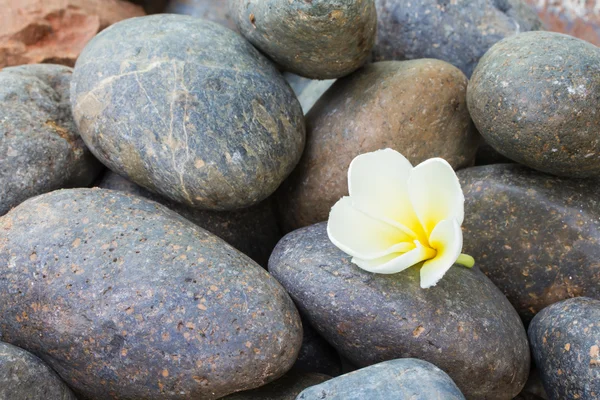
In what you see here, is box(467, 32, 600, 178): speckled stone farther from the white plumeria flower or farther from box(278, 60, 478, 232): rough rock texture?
the white plumeria flower

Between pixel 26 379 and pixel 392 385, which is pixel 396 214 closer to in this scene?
pixel 392 385

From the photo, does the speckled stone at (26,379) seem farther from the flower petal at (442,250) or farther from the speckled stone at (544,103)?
the speckled stone at (544,103)

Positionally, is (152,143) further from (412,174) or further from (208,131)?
(412,174)

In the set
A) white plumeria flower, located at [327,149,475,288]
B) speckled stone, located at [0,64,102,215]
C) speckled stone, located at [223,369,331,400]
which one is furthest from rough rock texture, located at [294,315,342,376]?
speckled stone, located at [0,64,102,215]

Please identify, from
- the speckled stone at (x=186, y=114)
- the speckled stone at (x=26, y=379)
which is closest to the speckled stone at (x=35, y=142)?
the speckled stone at (x=186, y=114)

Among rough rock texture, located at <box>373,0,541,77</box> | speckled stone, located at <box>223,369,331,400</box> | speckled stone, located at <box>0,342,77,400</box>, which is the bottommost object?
speckled stone, located at <box>223,369,331,400</box>

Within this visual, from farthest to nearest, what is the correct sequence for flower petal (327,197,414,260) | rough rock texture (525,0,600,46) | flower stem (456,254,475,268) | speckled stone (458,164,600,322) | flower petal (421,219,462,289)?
rough rock texture (525,0,600,46) → speckled stone (458,164,600,322) → flower stem (456,254,475,268) → flower petal (327,197,414,260) → flower petal (421,219,462,289)

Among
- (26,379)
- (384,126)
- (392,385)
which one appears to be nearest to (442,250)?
(392,385)
